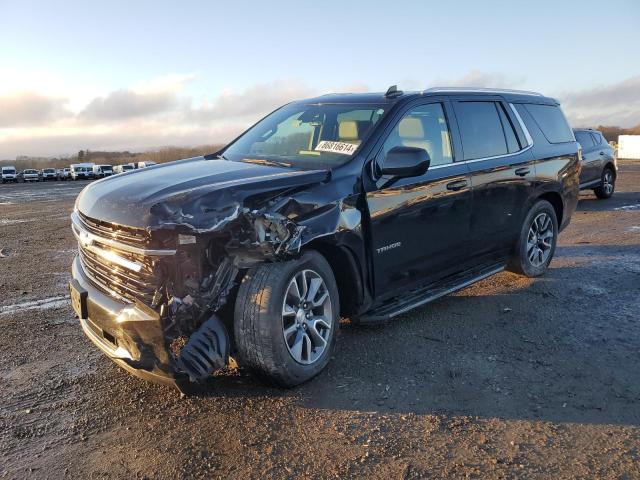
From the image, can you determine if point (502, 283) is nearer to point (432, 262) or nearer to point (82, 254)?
point (432, 262)

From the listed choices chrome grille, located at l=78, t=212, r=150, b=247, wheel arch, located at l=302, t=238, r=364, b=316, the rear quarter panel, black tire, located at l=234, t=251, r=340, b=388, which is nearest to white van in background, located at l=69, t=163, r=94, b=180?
the rear quarter panel

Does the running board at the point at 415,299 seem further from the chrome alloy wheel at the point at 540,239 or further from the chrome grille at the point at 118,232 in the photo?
the chrome grille at the point at 118,232

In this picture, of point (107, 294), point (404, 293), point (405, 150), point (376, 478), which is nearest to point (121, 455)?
point (107, 294)

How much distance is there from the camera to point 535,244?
6.09m

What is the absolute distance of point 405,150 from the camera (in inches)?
160

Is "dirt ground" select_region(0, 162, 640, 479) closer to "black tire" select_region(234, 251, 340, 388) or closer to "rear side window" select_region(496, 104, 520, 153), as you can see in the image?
"black tire" select_region(234, 251, 340, 388)

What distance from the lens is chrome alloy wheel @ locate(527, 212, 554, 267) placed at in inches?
237

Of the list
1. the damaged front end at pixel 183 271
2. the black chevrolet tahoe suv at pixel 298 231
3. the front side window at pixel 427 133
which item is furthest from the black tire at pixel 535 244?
the damaged front end at pixel 183 271

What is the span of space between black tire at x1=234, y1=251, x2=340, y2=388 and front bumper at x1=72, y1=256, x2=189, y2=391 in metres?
0.43

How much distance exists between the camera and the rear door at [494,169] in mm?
5039

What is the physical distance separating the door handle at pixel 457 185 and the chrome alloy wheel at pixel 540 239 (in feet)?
5.02

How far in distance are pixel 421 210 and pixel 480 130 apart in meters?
1.35

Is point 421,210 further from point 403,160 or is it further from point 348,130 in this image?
point 348,130

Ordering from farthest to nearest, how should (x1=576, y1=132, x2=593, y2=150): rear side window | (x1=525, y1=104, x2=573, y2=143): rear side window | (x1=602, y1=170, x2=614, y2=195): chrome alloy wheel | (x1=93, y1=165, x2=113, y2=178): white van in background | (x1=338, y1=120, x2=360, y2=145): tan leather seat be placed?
(x1=93, y1=165, x2=113, y2=178): white van in background < (x1=602, y1=170, x2=614, y2=195): chrome alloy wheel < (x1=576, y1=132, x2=593, y2=150): rear side window < (x1=525, y1=104, x2=573, y2=143): rear side window < (x1=338, y1=120, x2=360, y2=145): tan leather seat
